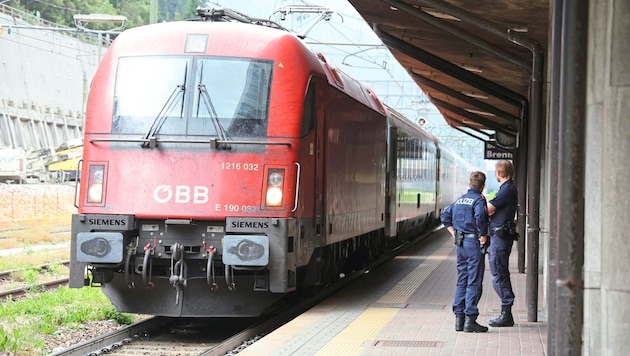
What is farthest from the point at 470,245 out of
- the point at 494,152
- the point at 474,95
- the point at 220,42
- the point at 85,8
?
the point at 85,8

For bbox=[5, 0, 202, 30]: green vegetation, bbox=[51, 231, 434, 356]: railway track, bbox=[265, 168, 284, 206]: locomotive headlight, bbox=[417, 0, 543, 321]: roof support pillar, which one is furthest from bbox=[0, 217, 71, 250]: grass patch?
bbox=[5, 0, 202, 30]: green vegetation

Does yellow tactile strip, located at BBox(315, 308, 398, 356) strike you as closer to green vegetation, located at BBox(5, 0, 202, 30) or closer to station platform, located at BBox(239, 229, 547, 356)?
station platform, located at BBox(239, 229, 547, 356)

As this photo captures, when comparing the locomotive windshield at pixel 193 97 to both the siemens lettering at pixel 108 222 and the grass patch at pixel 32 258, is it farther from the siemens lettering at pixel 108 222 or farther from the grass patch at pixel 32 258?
the grass patch at pixel 32 258

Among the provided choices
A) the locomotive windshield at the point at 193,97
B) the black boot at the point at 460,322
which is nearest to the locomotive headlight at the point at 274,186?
the locomotive windshield at the point at 193,97

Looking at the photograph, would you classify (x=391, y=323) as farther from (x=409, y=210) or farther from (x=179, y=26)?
(x=409, y=210)

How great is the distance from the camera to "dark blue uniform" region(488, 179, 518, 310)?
10016 mm

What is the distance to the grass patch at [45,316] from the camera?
385 inches

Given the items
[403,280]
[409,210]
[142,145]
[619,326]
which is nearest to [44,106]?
[409,210]

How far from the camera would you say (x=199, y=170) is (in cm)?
1023

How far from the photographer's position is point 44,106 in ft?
205

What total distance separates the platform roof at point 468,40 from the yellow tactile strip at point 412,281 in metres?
3.47

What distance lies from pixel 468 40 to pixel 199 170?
474cm

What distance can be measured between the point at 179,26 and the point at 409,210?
1178 cm

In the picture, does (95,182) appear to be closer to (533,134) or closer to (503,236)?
(503,236)
